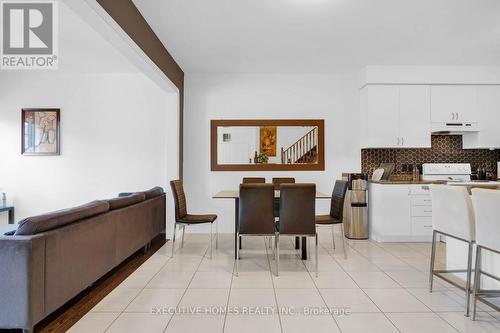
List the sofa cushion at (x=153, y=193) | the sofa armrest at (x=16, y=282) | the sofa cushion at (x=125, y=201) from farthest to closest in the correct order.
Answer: the sofa cushion at (x=153, y=193), the sofa cushion at (x=125, y=201), the sofa armrest at (x=16, y=282)

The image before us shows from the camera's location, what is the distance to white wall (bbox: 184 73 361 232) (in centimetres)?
573

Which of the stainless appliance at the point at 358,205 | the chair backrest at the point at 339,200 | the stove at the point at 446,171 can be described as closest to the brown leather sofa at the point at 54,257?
the chair backrest at the point at 339,200

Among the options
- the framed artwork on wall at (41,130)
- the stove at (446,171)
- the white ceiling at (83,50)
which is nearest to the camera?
the white ceiling at (83,50)

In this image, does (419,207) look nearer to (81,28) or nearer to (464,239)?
(464,239)

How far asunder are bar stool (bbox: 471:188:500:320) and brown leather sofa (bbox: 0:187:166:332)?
3029mm

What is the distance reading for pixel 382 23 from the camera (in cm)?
379

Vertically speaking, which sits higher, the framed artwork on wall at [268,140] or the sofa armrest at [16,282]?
the framed artwork on wall at [268,140]

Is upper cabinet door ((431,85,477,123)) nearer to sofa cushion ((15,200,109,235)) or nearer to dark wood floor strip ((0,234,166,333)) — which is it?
dark wood floor strip ((0,234,166,333))

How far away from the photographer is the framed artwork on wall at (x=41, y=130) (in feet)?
18.4

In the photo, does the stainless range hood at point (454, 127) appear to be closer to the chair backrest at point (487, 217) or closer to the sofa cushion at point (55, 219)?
the chair backrest at point (487, 217)

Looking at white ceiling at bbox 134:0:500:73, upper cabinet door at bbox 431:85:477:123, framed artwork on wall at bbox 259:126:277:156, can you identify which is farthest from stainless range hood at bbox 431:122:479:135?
framed artwork on wall at bbox 259:126:277:156

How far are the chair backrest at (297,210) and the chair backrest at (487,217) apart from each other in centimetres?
145

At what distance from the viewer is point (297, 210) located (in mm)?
3475

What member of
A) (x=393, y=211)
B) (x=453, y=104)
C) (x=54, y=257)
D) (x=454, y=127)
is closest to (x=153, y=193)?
(x=54, y=257)
